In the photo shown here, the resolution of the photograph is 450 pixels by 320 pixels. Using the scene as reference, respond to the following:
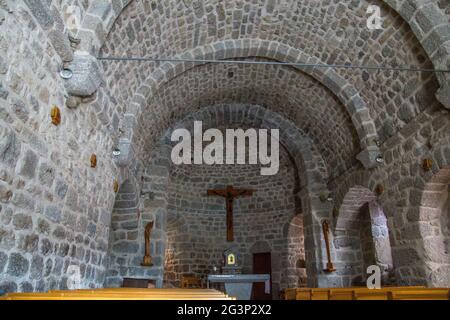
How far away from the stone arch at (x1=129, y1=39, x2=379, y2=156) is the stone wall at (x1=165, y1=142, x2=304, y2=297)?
3670 millimetres

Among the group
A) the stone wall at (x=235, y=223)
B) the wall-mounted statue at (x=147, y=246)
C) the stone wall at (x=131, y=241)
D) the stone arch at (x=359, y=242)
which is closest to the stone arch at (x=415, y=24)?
the stone wall at (x=131, y=241)

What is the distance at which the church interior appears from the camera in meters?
3.12

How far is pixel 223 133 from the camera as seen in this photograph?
11.1 m

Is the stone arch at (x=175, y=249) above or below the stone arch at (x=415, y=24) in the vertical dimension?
below

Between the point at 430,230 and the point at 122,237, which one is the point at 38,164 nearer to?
the point at 122,237

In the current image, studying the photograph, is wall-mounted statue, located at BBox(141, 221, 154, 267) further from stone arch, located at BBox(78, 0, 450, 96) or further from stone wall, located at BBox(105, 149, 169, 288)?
stone arch, located at BBox(78, 0, 450, 96)

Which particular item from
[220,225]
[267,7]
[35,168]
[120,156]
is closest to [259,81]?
[267,7]

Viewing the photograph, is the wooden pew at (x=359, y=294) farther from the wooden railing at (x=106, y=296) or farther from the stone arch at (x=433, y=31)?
the stone arch at (x=433, y=31)

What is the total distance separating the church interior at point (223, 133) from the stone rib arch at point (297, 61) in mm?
30

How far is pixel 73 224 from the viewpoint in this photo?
397 cm

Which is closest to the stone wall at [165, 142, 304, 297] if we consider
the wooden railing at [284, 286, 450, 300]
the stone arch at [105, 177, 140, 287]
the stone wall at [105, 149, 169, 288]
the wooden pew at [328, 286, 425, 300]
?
the stone wall at [105, 149, 169, 288]

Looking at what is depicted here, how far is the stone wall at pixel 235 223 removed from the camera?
1032 centimetres

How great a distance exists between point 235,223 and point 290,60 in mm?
5823

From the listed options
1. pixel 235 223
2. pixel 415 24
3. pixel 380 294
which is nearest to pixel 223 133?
pixel 235 223
